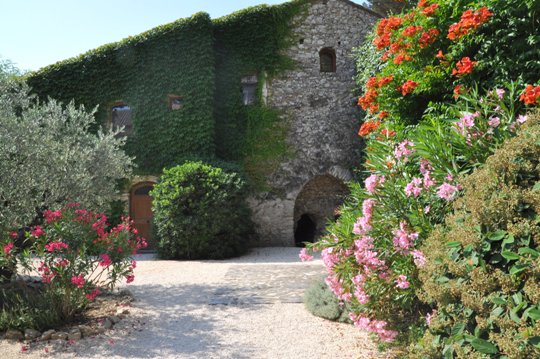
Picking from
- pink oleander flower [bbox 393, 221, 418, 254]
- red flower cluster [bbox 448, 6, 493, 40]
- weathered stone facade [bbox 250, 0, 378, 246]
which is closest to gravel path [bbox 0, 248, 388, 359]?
pink oleander flower [bbox 393, 221, 418, 254]

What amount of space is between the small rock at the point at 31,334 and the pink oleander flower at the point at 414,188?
404 centimetres

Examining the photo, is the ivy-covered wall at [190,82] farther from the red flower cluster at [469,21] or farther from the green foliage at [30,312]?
the red flower cluster at [469,21]

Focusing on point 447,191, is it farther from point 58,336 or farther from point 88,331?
point 58,336

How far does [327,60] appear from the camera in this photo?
42.1ft

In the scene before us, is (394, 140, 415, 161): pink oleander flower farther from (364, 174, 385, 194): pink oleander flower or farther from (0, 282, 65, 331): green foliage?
(0, 282, 65, 331): green foliage

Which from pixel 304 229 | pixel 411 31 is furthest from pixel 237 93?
pixel 411 31

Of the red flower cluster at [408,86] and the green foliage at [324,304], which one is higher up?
the red flower cluster at [408,86]

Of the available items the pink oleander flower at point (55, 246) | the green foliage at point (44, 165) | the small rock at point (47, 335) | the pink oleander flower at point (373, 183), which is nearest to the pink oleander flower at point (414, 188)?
the pink oleander flower at point (373, 183)

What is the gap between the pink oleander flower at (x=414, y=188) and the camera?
3.24 metres

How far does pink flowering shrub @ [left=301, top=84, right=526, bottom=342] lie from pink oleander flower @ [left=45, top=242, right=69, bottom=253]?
9.63 ft

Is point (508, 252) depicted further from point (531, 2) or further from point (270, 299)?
point (270, 299)

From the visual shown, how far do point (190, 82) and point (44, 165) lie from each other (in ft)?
22.4

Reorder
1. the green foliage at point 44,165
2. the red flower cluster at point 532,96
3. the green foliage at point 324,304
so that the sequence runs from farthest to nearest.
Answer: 1. the green foliage at point 44,165
2. the green foliage at point 324,304
3. the red flower cluster at point 532,96

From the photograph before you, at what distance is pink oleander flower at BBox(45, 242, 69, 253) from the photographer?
436cm
